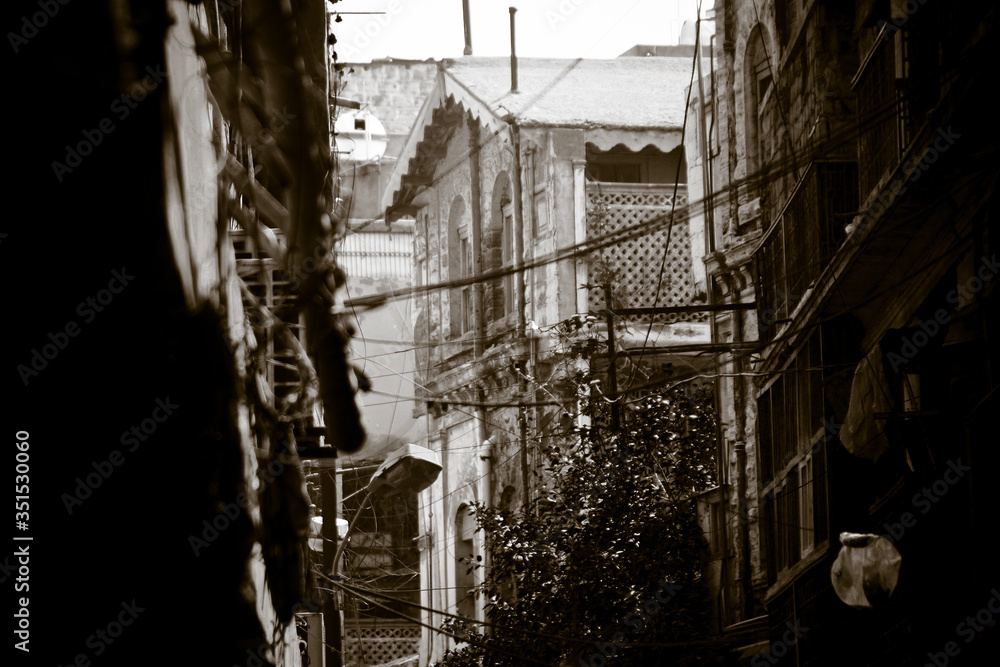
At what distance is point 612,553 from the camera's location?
1609 centimetres

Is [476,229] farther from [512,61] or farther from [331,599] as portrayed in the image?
[331,599]

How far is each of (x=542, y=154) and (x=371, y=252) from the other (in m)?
13.3

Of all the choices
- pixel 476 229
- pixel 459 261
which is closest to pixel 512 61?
pixel 476 229

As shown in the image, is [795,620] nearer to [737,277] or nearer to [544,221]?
[737,277]

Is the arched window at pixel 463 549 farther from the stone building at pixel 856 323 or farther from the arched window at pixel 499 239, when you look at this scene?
the stone building at pixel 856 323

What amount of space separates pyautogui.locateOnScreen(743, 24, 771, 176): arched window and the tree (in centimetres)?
347

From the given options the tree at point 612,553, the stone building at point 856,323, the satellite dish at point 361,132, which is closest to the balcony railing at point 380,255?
the satellite dish at point 361,132

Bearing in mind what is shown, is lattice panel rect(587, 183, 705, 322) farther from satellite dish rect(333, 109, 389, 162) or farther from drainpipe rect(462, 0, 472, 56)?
satellite dish rect(333, 109, 389, 162)

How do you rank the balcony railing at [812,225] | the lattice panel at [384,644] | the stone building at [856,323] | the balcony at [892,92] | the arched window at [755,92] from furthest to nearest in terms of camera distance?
the lattice panel at [384,644] → the arched window at [755,92] → the balcony railing at [812,225] → the balcony at [892,92] → the stone building at [856,323]

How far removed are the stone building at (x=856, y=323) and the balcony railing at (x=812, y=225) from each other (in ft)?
0.09

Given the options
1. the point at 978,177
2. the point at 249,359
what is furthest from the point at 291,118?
the point at 978,177

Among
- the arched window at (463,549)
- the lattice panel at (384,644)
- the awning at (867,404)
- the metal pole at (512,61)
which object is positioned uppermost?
the metal pole at (512,61)

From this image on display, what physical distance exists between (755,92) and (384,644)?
20265 millimetres

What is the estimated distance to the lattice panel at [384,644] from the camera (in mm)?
32062
